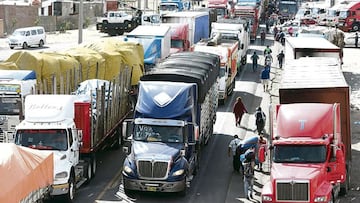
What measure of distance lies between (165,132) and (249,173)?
2.86 meters

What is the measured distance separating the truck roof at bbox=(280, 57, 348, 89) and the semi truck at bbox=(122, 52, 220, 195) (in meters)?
2.94

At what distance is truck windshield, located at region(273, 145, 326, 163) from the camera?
19.6 meters

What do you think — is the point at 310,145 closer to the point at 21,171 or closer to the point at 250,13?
the point at 21,171

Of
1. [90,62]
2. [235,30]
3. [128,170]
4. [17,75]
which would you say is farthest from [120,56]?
[235,30]

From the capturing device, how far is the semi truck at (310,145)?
18.8m

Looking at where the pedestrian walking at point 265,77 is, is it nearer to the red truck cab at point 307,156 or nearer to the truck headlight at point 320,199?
the red truck cab at point 307,156

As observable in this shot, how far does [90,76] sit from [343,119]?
40.3 ft

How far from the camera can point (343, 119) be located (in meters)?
21.8

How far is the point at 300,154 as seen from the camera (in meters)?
19.7

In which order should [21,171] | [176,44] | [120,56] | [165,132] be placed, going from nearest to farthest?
[21,171] → [165,132] → [120,56] → [176,44]

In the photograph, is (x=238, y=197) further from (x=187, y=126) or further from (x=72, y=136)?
(x=72, y=136)

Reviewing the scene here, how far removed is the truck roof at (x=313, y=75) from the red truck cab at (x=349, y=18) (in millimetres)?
51188

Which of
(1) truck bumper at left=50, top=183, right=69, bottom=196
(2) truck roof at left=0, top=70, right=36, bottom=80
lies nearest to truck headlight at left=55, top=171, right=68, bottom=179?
(1) truck bumper at left=50, top=183, right=69, bottom=196

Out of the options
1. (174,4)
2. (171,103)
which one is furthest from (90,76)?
(174,4)
